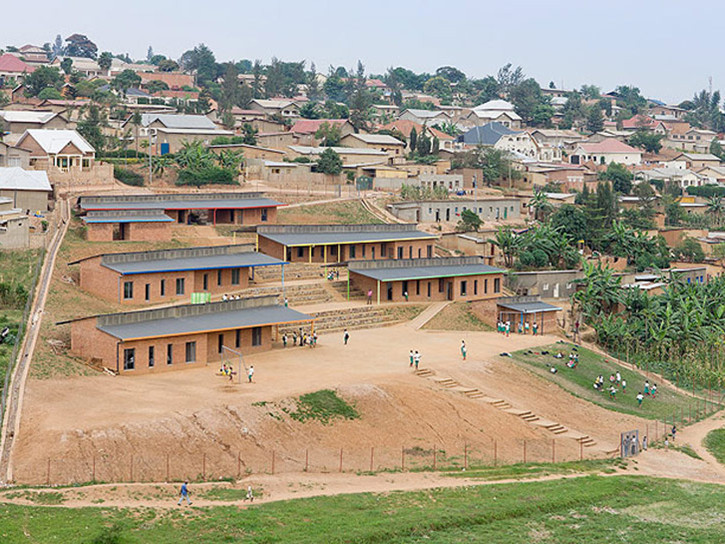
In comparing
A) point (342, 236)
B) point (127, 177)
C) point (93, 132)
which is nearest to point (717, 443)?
point (342, 236)

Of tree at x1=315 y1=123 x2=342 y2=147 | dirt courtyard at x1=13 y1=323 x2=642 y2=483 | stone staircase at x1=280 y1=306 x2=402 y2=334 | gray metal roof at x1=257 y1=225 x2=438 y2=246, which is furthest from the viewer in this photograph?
tree at x1=315 y1=123 x2=342 y2=147

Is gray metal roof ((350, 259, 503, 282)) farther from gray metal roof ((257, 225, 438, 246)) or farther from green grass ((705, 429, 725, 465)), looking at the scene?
green grass ((705, 429, 725, 465))

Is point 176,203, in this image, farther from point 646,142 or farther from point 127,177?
point 646,142

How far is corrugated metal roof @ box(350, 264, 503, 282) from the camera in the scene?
63844 millimetres

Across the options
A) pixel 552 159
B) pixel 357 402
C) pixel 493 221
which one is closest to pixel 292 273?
pixel 357 402

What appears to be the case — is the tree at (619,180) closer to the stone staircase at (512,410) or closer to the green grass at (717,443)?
the green grass at (717,443)

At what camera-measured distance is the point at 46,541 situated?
89.7ft

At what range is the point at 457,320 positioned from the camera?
63250 millimetres

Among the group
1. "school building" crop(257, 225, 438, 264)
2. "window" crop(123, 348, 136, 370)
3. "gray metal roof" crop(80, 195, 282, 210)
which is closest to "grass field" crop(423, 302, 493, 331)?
"school building" crop(257, 225, 438, 264)

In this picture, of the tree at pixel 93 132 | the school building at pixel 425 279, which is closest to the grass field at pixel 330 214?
the school building at pixel 425 279

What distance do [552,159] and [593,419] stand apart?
91.4m

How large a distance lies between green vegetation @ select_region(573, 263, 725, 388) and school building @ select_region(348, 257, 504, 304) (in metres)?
7.87

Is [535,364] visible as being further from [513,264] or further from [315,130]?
[315,130]

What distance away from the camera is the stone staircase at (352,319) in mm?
58000
